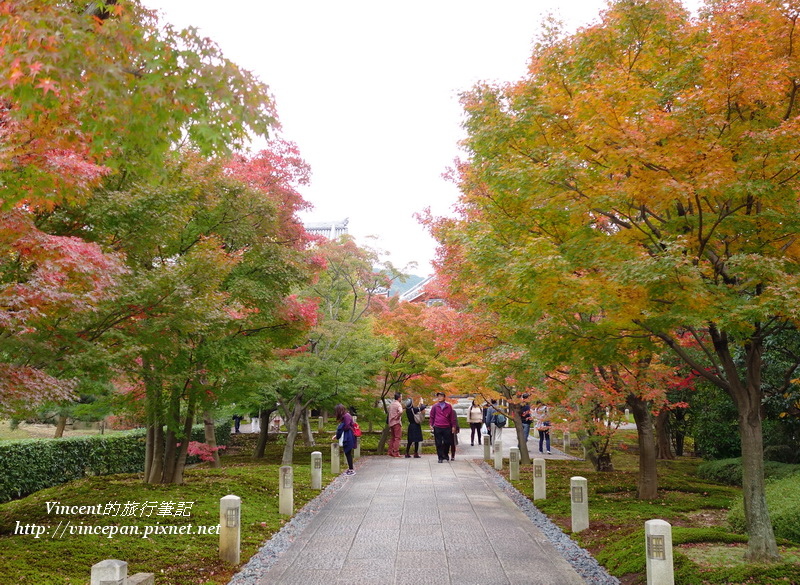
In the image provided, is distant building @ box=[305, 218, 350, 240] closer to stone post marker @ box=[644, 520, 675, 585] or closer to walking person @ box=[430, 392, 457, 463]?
walking person @ box=[430, 392, 457, 463]

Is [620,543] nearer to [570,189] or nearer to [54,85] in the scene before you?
[570,189]

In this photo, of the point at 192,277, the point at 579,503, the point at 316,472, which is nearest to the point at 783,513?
the point at 579,503

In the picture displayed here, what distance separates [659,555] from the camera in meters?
5.62

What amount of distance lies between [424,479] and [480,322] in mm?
3982

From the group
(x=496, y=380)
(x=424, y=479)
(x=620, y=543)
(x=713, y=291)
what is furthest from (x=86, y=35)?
(x=424, y=479)

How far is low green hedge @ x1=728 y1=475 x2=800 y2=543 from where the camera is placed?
7947 millimetres

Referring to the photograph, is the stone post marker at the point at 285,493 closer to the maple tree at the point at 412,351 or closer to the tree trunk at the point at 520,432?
the tree trunk at the point at 520,432

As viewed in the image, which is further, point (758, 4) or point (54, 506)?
point (54, 506)

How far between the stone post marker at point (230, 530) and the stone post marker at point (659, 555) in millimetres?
4422

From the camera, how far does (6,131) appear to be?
209 inches

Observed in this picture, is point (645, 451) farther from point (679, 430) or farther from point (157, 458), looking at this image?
point (679, 430)

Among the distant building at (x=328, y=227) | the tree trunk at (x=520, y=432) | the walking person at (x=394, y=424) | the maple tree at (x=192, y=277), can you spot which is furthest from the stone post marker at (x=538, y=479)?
the distant building at (x=328, y=227)

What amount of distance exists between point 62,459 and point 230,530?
8.98 m

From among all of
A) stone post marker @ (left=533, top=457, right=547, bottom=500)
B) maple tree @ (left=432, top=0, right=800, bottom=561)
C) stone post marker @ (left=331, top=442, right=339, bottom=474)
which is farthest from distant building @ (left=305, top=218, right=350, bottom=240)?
maple tree @ (left=432, top=0, right=800, bottom=561)
